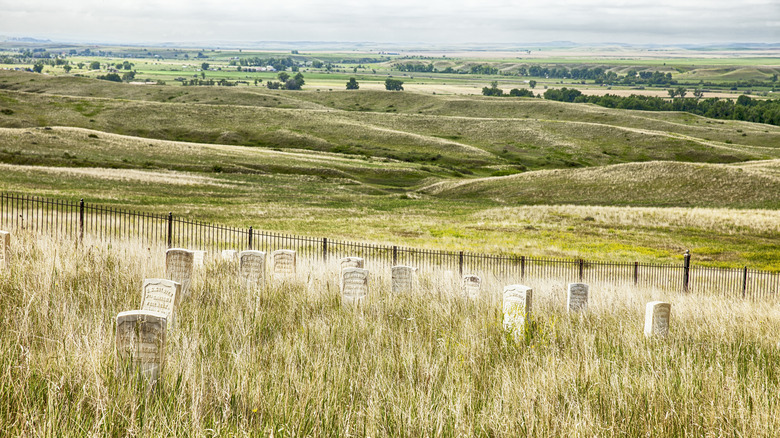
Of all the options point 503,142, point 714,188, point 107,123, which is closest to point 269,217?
point 714,188

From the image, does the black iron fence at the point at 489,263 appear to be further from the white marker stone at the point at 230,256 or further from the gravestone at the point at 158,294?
the gravestone at the point at 158,294

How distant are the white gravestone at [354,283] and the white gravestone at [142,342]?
525 centimetres

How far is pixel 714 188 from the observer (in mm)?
62281

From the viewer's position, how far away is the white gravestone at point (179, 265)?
11.2 m

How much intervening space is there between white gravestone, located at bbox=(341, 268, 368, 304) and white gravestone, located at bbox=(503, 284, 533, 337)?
254 cm

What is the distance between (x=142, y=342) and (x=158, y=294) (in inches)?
104

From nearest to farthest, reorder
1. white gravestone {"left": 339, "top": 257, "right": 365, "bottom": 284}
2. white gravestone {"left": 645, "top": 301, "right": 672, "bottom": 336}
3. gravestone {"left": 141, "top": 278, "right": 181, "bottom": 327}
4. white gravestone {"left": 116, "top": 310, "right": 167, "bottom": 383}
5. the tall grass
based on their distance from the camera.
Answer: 1. the tall grass
2. white gravestone {"left": 116, "top": 310, "right": 167, "bottom": 383}
3. gravestone {"left": 141, "top": 278, "right": 181, "bottom": 327}
4. white gravestone {"left": 645, "top": 301, "right": 672, "bottom": 336}
5. white gravestone {"left": 339, "top": 257, "right": 365, "bottom": 284}

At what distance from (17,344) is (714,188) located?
2576 inches

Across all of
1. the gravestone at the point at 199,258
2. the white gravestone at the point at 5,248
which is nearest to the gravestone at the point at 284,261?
the gravestone at the point at 199,258

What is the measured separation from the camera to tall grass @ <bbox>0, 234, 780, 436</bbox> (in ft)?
17.8

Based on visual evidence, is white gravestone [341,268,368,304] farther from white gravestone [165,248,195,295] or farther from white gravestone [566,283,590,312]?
white gravestone [566,283,590,312]

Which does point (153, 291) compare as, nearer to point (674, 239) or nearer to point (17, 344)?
point (17, 344)

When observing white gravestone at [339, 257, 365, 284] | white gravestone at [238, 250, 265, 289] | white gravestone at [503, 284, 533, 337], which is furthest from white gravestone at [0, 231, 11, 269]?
white gravestone at [503, 284, 533, 337]

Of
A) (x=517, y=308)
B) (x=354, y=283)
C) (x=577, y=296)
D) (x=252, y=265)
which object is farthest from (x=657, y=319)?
(x=252, y=265)
